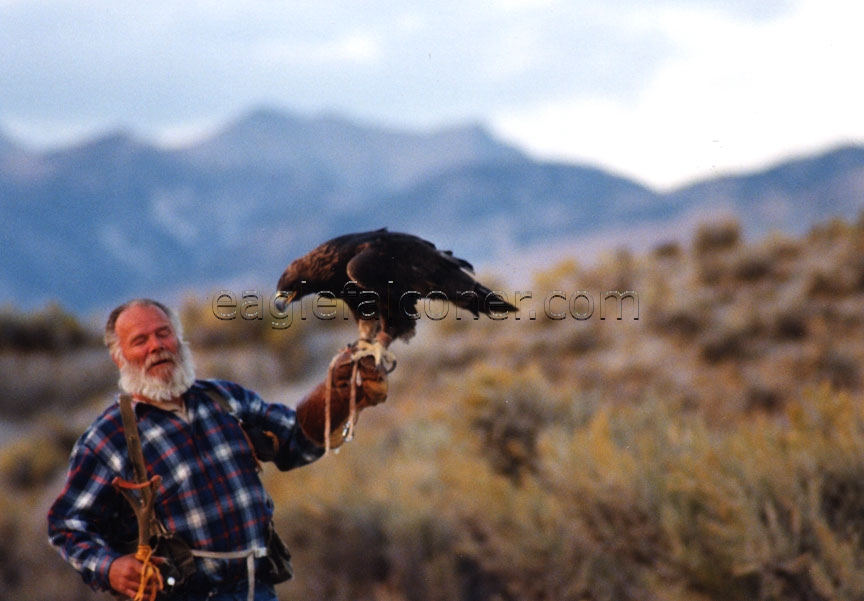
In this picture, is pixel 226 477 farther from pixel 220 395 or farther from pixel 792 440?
pixel 792 440

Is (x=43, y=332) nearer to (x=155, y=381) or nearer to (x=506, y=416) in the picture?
(x=506, y=416)

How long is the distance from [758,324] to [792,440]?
740 cm

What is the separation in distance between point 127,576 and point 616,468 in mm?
4113

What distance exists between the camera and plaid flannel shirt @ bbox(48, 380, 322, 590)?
111 inches

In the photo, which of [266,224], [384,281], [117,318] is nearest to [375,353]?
[384,281]

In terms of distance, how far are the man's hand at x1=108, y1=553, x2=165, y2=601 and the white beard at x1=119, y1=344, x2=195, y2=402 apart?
51 centimetres

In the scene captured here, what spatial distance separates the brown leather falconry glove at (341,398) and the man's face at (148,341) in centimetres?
49

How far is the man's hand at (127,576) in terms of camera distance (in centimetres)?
273

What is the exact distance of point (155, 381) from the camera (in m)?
2.90

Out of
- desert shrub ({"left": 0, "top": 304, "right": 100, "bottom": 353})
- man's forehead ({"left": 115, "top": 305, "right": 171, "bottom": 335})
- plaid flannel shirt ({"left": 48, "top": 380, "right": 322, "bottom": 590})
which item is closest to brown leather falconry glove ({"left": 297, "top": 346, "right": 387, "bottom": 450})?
plaid flannel shirt ({"left": 48, "top": 380, "right": 322, "bottom": 590})

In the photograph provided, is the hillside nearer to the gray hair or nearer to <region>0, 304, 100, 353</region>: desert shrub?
the gray hair

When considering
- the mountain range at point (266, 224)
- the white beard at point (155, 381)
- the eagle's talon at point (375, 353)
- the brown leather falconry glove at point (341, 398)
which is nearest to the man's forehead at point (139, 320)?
the white beard at point (155, 381)

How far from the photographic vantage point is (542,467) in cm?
737

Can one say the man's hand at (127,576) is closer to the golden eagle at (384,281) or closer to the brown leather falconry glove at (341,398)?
the brown leather falconry glove at (341,398)
